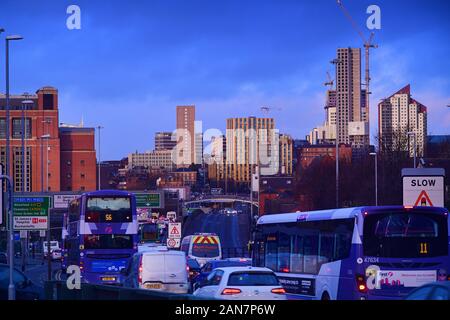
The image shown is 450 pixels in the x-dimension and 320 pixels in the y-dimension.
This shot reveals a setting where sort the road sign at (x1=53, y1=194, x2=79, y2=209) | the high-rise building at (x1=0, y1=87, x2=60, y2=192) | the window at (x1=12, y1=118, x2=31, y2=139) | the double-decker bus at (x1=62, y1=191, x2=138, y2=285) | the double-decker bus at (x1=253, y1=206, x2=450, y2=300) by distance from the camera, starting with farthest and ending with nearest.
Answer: the window at (x1=12, y1=118, x2=31, y2=139) < the high-rise building at (x1=0, y1=87, x2=60, y2=192) < the road sign at (x1=53, y1=194, x2=79, y2=209) < the double-decker bus at (x1=62, y1=191, x2=138, y2=285) < the double-decker bus at (x1=253, y1=206, x2=450, y2=300)

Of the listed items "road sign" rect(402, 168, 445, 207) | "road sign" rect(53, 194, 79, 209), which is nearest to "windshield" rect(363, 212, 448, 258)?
"road sign" rect(402, 168, 445, 207)

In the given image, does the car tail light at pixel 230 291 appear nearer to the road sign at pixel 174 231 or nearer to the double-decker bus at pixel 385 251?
the double-decker bus at pixel 385 251

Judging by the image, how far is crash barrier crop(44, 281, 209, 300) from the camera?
1803 cm

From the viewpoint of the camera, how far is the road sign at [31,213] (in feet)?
106

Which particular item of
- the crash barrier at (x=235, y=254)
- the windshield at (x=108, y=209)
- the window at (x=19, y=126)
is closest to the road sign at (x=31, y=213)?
the windshield at (x=108, y=209)

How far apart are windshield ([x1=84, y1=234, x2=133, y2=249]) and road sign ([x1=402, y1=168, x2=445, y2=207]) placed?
19242mm

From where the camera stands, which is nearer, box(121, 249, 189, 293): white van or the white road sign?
the white road sign

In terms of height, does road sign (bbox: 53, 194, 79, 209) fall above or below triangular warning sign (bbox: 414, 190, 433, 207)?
below

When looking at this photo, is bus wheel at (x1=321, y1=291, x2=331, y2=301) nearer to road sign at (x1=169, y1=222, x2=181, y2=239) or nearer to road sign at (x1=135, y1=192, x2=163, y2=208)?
road sign at (x1=169, y1=222, x2=181, y2=239)

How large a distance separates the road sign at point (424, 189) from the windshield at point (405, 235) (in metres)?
2.12

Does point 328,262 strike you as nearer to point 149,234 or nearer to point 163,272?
point 163,272

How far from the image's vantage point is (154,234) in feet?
244

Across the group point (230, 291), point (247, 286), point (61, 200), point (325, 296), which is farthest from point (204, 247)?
point (230, 291)
